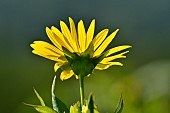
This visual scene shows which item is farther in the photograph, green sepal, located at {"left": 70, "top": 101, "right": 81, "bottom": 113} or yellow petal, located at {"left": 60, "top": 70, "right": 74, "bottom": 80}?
yellow petal, located at {"left": 60, "top": 70, "right": 74, "bottom": 80}

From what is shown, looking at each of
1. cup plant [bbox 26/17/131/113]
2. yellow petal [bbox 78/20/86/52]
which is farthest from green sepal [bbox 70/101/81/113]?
yellow petal [bbox 78/20/86/52]

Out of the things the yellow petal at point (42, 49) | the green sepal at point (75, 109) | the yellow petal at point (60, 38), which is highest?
the yellow petal at point (60, 38)

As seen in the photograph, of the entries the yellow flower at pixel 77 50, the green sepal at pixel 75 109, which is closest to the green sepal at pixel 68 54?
the yellow flower at pixel 77 50

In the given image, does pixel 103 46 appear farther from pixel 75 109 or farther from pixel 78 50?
pixel 75 109

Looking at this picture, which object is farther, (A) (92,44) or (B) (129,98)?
(B) (129,98)

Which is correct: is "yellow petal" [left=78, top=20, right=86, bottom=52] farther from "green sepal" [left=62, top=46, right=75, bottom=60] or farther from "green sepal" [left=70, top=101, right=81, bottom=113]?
"green sepal" [left=70, top=101, right=81, bottom=113]

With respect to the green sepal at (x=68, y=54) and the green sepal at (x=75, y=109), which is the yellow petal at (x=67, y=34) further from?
the green sepal at (x=75, y=109)

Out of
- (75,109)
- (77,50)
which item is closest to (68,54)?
(77,50)
